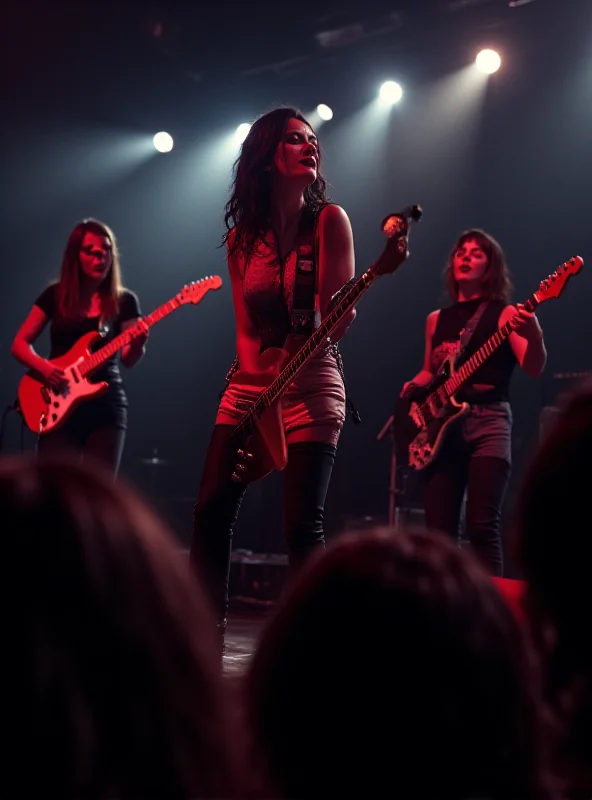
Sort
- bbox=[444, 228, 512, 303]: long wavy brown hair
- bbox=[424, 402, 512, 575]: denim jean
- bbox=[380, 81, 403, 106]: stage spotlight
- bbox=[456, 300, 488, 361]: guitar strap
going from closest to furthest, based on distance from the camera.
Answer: bbox=[424, 402, 512, 575]: denim jean, bbox=[456, 300, 488, 361]: guitar strap, bbox=[444, 228, 512, 303]: long wavy brown hair, bbox=[380, 81, 403, 106]: stage spotlight

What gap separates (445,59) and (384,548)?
8.63 metres

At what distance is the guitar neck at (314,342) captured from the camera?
10.5 feet

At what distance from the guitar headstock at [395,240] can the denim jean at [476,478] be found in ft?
5.37

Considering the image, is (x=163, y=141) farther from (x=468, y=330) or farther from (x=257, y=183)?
(x=257, y=183)

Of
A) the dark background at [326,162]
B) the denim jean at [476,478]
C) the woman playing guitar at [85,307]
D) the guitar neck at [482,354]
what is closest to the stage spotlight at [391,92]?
the dark background at [326,162]

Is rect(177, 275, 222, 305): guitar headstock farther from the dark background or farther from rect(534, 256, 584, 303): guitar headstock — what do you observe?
the dark background

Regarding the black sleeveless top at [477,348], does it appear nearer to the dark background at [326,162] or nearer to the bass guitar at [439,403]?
the bass guitar at [439,403]

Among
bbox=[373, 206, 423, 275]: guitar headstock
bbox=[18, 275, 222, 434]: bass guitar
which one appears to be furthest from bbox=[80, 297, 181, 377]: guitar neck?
bbox=[373, 206, 423, 275]: guitar headstock

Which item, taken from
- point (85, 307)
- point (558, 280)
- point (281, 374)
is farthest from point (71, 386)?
point (558, 280)

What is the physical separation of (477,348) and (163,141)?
5818 mm

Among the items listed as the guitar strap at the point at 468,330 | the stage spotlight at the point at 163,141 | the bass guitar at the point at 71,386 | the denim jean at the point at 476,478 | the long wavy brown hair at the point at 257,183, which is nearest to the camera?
the long wavy brown hair at the point at 257,183

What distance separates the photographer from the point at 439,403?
503 centimetres

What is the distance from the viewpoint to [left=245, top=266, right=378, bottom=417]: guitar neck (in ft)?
10.5

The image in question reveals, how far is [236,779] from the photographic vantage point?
804 mm
